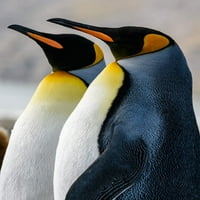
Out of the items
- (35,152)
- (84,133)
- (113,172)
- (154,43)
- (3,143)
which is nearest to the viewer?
(113,172)

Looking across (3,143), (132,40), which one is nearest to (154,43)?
(132,40)

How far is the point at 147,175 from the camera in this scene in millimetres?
2465

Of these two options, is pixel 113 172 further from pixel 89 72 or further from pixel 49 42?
pixel 49 42

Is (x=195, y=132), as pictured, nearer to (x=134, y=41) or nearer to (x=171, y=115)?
(x=171, y=115)

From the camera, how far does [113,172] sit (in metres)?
2.38

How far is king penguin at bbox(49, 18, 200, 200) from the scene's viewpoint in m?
2.39

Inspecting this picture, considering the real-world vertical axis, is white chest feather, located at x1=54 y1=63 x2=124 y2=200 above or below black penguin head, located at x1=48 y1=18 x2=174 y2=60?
below

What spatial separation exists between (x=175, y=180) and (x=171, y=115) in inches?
8.6

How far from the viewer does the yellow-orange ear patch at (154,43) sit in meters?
2.68

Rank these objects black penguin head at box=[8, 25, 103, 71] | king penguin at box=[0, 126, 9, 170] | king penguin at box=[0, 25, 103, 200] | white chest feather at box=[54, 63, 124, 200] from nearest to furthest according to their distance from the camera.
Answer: white chest feather at box=[54, 63, 124, 200], king penguin at box=[0, 25, 103, 200], black penguin head at box=[8, 25, 103, 71], king penguin at box=[0, 126, 9, 170]

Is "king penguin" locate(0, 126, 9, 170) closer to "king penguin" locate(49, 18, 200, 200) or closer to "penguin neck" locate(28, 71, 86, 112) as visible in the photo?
"penguin neck" locate(28, 71, 86, 112)

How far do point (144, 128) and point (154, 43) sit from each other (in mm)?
370

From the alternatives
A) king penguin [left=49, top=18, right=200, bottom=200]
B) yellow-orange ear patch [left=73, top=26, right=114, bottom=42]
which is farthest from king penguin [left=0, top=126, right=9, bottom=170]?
king penguin [left=49, top=18, right=200, bottom=200]

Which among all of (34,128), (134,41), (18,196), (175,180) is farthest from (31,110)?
(175,180)
